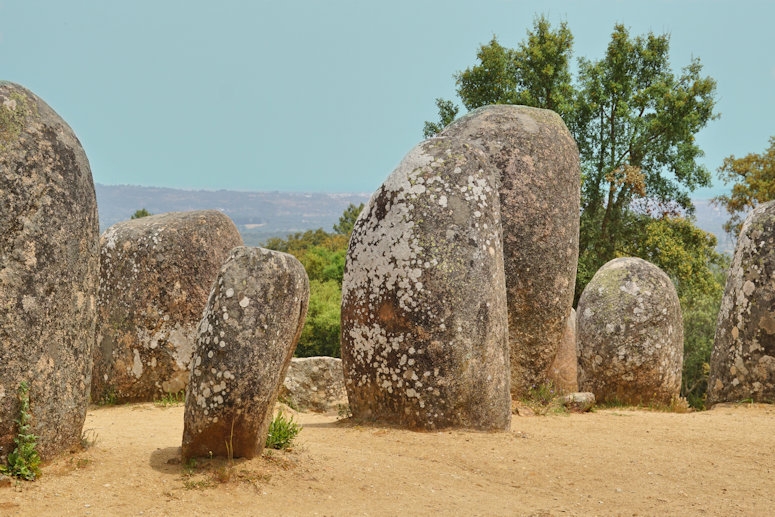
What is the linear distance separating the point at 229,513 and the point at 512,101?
2326 centimetres

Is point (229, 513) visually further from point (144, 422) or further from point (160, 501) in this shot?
point (144, 422)

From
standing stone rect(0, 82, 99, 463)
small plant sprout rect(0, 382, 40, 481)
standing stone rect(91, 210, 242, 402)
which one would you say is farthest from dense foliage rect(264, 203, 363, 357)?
small plant sprout rect(0, 382, 40, 481)

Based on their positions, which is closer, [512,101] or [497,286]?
[497,286]

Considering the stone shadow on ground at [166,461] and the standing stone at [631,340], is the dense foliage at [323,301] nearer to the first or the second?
the standing stone at [631,340]


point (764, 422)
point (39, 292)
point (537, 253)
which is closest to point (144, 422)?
point (39, 292)

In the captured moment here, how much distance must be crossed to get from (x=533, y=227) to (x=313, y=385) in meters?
3.96

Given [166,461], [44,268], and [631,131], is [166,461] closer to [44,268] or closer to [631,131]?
[44,268]

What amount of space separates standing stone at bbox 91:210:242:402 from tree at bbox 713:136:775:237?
21536mm

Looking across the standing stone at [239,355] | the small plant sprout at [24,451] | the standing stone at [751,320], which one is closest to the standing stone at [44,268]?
the small plant sprout at [24,451]

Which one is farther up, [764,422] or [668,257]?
[668,257]

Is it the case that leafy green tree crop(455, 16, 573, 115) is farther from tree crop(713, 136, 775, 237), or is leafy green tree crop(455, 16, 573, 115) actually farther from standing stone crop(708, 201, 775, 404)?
standing stone crop(708, 201, 775, 404)

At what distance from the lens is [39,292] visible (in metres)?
5.87

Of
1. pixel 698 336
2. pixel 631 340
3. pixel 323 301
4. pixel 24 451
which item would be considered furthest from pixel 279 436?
pixel 698 336

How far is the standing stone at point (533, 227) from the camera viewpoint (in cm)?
1042
